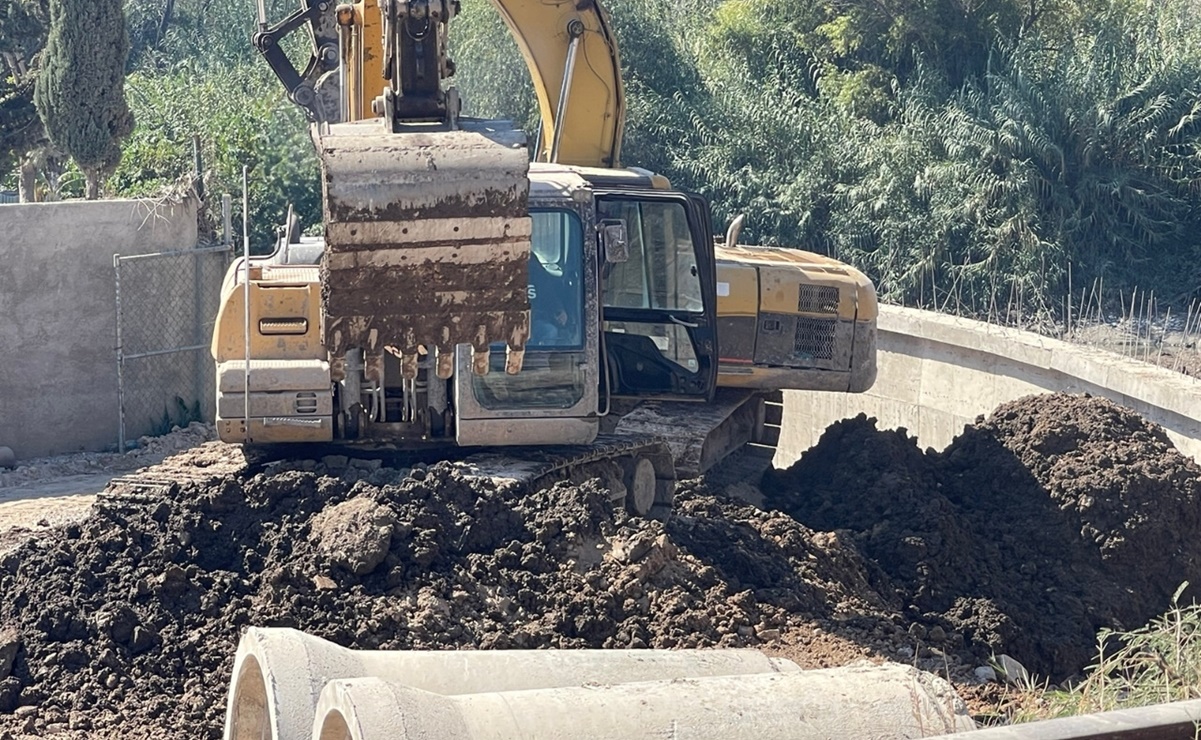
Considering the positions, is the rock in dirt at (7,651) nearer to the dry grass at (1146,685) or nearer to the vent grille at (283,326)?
the vent grille at (283,326)

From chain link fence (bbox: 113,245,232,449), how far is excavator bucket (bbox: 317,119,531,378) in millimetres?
7377

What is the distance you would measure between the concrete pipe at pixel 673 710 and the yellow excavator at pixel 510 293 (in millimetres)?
2366

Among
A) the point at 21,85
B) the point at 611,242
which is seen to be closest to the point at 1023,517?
the point at 611,242

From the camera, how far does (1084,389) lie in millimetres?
13320

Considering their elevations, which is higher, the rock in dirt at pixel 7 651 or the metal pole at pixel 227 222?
the metal pole at pixel 227 222

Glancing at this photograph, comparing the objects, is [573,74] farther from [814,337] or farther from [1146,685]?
[1146,685]

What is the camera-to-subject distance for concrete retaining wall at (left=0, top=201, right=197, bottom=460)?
1319 centimetres

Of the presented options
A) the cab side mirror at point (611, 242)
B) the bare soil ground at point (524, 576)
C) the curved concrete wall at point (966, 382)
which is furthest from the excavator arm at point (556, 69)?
the curved concrete wall at point (966, 382)

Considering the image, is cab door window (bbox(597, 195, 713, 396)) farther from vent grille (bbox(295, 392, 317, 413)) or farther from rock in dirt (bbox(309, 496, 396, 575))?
rock in dirt (bbox(309, 496, 396, 575))

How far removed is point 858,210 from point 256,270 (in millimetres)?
12966

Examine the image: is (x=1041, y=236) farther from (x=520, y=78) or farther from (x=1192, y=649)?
(x=1192, y=649)

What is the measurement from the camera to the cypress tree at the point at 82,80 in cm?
1770

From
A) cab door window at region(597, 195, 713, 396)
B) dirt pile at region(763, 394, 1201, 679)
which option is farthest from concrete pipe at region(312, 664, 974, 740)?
cab door window at region(597, 195, 713, 396)

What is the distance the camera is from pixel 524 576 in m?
8.05
